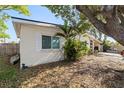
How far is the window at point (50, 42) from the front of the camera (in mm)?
12850

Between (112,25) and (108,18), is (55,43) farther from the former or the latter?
(112,25)

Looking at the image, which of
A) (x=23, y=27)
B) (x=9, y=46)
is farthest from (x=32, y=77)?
(x=9, y=46)

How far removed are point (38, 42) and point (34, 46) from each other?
1.23 feet

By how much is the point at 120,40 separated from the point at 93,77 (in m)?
2.41

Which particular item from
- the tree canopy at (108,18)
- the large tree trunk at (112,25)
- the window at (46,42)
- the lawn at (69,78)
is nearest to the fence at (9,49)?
the window at (46,42)

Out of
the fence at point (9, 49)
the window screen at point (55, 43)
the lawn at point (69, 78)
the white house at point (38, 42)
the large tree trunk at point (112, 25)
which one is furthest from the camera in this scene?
the fence at point (9, 49)

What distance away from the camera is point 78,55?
1286 cm

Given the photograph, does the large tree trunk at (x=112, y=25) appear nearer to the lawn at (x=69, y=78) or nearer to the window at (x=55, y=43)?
the lawn at (x=69, y=78)

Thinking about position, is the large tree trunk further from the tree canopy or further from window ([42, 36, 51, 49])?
window ([42, 36, 51, 49])

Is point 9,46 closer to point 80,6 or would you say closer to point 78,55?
point 78,55

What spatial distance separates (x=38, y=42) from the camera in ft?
40.8

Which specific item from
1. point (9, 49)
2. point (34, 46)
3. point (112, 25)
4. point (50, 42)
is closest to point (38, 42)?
point (34, 46)

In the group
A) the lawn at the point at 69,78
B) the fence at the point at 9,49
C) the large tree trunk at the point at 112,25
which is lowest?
the lawn at the point at 69,78

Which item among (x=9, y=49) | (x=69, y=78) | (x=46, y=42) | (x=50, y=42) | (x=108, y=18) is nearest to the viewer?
(x=108, y=18)
